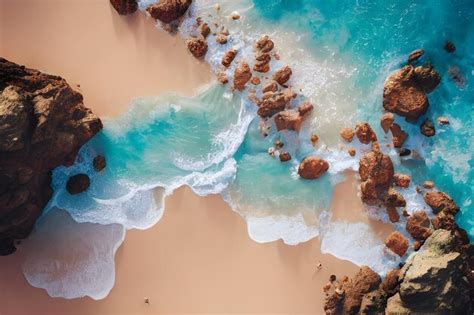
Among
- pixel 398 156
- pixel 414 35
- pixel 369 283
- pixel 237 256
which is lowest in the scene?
pixel 237 256

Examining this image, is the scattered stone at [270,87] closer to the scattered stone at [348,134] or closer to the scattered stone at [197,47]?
the scattered stone at [197,47]

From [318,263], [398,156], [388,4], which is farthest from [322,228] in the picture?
[388,4]

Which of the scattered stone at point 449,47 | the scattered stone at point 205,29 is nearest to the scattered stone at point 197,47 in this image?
the scattered stone at point 205,29

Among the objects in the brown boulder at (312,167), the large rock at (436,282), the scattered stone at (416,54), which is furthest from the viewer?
the scattered stone at (416,54)

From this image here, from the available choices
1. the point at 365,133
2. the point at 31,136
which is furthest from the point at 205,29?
the point at 31,136

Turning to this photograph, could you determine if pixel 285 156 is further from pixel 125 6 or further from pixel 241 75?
pixel 125 6

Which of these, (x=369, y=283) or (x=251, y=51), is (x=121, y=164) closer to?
(x=251, y=51)
